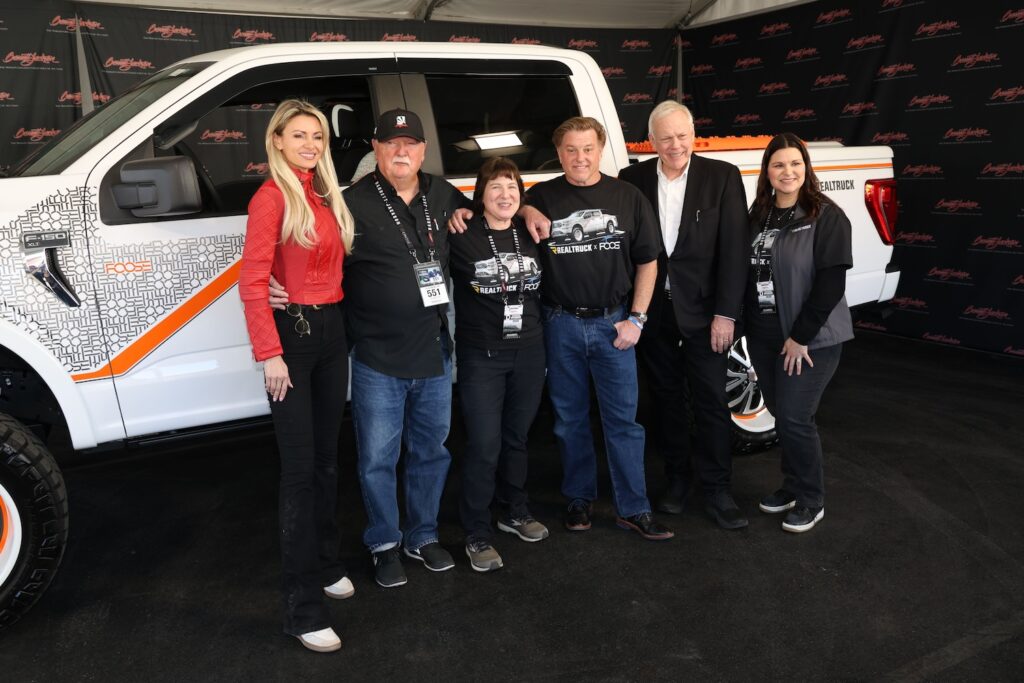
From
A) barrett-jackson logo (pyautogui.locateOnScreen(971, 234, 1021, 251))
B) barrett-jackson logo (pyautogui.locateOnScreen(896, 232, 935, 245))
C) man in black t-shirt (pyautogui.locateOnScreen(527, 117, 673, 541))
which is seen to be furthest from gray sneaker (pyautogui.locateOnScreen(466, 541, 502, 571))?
barrett-jackson logo (pyautogui.locateOnScreen(896, 232, 935, 245))

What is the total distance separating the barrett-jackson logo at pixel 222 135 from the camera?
3273mm

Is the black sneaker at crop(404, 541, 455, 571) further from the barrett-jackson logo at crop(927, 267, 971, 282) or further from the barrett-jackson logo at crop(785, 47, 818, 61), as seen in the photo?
the barrett-jackson logo at crop(785, 47, 818, 61)

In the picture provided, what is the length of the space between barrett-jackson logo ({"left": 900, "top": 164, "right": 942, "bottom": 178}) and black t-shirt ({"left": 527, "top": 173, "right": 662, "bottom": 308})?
464 centimetres

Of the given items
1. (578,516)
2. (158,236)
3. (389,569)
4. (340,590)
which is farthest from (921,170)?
(158,236)

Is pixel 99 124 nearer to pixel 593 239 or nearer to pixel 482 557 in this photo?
pixel 593 239

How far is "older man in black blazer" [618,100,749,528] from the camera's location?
3244 mm

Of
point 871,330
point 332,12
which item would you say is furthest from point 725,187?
point 332,12

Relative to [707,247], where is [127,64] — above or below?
above

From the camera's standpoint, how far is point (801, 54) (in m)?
7.77

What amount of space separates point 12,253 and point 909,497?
3.72 metres

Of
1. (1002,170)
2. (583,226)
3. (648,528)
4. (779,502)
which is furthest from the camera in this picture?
(1002,170)

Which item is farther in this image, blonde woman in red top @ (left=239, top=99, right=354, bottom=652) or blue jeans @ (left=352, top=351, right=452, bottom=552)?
blue jeans @ (left=352, top=351, right=452, bottom=552)

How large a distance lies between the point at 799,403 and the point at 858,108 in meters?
4.87

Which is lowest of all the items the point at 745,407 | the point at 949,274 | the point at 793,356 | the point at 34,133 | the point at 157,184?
the point at 745,407
